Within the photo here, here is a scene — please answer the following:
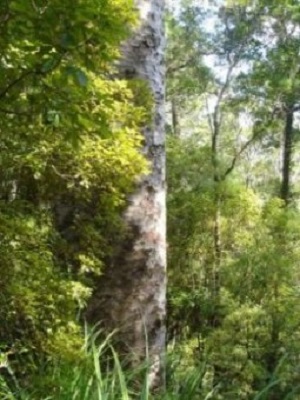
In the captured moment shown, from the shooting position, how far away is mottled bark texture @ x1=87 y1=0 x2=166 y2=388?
2.82 m

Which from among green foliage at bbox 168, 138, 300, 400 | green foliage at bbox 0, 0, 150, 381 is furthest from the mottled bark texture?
green foliage at bbox 168, 138, 300, 400

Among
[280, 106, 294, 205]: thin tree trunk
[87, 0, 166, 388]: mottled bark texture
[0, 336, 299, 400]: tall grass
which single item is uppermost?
[280, 106, 294, 205]: thin tree trunk

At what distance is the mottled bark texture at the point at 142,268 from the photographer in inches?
111

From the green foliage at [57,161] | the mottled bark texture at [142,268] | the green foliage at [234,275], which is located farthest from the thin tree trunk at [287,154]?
the green foliage at [57,161]

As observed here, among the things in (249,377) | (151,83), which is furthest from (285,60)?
(151,83)

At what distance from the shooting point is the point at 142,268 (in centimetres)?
286

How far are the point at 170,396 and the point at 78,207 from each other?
0.83 metres

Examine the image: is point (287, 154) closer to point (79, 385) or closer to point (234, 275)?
point (234, 275)

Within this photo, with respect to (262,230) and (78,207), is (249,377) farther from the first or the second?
(78,207)

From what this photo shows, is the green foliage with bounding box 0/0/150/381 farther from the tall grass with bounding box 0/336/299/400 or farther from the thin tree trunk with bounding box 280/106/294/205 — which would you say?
the thin tree trunk with bounding box 280/106/294/205

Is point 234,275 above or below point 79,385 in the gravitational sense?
above

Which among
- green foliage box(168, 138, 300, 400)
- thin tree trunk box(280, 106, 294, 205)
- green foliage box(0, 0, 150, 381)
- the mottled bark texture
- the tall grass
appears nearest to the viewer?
green foliage box(0, 0, 150, 381)

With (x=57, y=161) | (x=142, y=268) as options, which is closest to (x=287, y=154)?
(x=142, y=268)

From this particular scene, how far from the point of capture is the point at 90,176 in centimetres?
234
